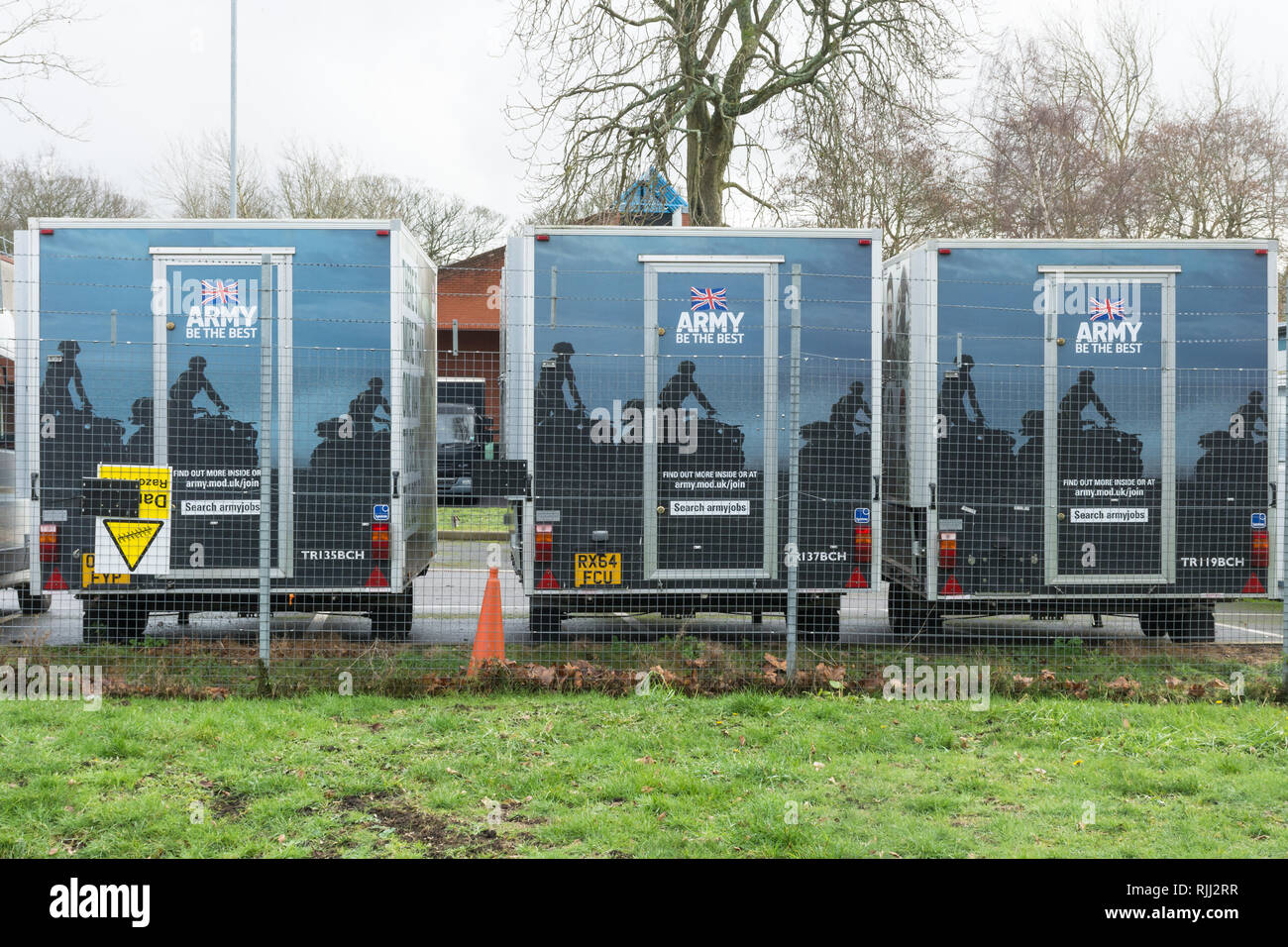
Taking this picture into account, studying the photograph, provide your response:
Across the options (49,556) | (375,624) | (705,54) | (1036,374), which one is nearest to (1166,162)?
(705,54)

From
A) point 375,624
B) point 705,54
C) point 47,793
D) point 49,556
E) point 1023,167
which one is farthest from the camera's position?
point 1023,167

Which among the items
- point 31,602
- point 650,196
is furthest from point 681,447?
point 650,196

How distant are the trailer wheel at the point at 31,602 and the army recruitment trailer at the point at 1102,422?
7.22 m

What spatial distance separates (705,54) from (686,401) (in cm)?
983

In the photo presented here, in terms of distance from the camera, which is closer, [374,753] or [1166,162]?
[374,753]

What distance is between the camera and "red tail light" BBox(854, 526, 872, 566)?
8.16 metres

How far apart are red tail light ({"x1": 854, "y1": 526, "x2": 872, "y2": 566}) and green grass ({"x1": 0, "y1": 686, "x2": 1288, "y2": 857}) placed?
6.25ft

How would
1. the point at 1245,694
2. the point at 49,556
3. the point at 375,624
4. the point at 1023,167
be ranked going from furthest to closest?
the point at 1023,167
the point at 375,624
the point at 49,556
the point at 1245,694

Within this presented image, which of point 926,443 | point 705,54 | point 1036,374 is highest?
point 705,54

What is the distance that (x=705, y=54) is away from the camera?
16.0 m

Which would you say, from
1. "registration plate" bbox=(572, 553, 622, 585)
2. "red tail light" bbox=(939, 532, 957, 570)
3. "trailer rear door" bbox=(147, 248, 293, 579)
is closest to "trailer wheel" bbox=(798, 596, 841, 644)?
"red tail light" bbox=(939, 532, 957, 570)

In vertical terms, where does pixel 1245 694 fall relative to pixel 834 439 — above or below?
below

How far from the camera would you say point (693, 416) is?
Result: 8.19 m

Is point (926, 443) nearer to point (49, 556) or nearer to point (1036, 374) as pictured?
point (1036, 374)
